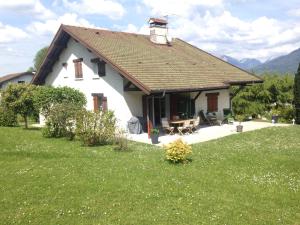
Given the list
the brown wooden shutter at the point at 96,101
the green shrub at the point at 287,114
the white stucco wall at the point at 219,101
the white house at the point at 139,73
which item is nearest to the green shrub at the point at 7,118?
the white house at the point at 139,73

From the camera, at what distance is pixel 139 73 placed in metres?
19.2

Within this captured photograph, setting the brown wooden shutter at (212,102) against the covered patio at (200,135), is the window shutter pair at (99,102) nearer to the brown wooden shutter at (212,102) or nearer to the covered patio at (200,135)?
the covered patio at (200,135)

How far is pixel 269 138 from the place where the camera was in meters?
17.8

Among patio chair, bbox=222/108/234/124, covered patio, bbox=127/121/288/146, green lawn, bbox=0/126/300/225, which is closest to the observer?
green lawn, bbox=0/126/300/225

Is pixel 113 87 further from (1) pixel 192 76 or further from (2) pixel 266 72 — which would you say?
(2) pixel 266 72

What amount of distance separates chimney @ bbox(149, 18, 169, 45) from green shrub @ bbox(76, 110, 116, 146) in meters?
12.9

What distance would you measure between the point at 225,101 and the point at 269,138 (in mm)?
8700

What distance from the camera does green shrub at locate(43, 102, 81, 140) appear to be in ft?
58.1

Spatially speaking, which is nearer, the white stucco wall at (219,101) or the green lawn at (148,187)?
the green lawn at (148,187)

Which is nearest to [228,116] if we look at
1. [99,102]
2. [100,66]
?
[99,102]

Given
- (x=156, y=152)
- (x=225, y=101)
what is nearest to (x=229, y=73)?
(x=225, y=101)

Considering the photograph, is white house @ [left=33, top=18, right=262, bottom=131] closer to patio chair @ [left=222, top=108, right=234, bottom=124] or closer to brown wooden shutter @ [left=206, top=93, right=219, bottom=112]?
brown wooden shutter @ [left=206, top=93, right=219, bottom=112]

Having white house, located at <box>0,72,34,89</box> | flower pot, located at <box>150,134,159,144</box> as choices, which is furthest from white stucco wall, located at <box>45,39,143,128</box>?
white house, located at <box>0,72,34,89</box>

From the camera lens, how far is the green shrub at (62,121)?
1770 cm
